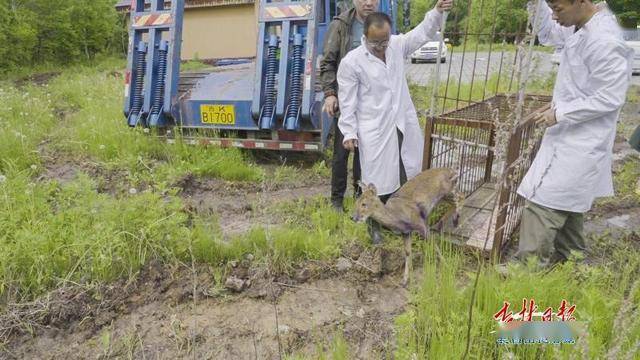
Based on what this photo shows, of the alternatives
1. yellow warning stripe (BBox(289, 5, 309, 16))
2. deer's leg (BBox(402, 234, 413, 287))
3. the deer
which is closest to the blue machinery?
yellow warning stripe (BBox(289, 5, 309, 16))

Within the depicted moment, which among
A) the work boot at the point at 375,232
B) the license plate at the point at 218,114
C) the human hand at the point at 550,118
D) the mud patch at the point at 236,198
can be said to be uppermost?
the human hand at the point at 550,118

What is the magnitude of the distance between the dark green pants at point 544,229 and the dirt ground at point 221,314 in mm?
697

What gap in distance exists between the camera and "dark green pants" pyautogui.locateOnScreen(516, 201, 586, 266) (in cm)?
248

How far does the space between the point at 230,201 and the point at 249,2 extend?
4689mm

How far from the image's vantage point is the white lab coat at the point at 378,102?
313 cm

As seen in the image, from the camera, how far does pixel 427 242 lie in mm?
2809

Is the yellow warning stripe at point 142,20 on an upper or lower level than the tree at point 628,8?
lower

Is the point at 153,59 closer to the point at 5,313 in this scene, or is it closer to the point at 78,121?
the point at 78,121

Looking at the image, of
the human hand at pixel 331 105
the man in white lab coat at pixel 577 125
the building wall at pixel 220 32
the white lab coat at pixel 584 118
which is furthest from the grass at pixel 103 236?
the building wall at pixel 220 32

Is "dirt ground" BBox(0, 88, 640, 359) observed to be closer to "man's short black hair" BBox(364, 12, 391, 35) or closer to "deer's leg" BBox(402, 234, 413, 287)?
"deer's leg" BBox(402, 234, 413, 287)

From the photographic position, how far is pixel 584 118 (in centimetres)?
223

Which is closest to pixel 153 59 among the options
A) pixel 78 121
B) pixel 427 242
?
pixel 78 121

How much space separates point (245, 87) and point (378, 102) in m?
2.36

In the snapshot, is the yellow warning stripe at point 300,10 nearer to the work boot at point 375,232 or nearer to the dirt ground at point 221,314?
the work boot at point 375,232
